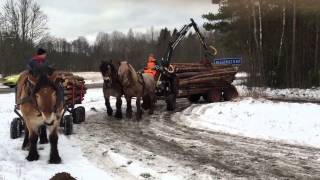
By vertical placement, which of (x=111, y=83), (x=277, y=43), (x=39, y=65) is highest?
(x=277, y=43)

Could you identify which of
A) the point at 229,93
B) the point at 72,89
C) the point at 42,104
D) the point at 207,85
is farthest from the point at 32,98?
the point at 229,93

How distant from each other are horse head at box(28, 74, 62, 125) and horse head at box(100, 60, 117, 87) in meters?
6.87

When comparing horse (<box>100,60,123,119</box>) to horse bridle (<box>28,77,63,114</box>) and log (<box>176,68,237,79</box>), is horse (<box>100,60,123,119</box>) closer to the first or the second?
log (<box>176,68,237,79</box>)

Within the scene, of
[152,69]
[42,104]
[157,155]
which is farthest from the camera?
[152,69]

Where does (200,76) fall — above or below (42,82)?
below

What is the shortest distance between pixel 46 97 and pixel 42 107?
200 millimetres

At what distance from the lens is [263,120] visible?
48.0ft

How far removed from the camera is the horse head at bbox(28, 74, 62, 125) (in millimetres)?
9102

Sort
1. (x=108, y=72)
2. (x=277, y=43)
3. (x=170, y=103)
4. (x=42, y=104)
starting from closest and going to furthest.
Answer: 1. (x=42, y=104)
2. (x=108, y=72)
3. (x=170, y=103)
4. (x=277, y=43)

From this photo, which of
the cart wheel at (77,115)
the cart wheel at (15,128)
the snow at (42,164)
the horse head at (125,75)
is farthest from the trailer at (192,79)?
the snow at (42,164)

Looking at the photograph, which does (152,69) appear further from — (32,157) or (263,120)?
(32,157)

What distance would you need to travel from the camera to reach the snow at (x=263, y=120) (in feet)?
42.2

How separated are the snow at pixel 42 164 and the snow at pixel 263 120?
5050 mm

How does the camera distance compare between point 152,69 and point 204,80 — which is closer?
point 152,69
